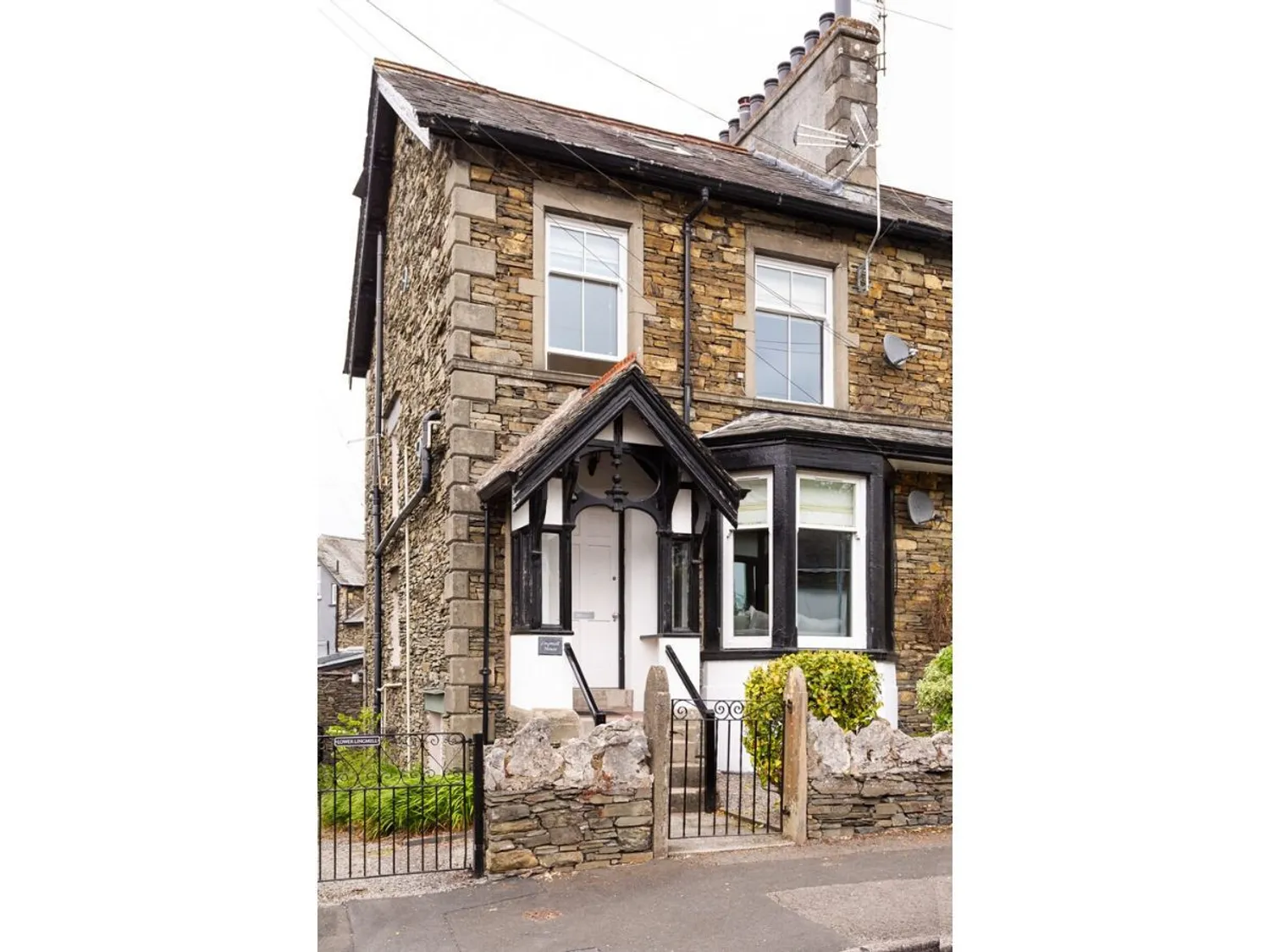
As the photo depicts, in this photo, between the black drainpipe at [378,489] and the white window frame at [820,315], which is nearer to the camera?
the white window frame at [820,315]

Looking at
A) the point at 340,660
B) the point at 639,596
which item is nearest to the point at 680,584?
the point at 639,596

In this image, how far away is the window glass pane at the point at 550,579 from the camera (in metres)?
10.5

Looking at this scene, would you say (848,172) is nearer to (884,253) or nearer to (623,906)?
(884,253)

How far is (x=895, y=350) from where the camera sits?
13062 millimetres

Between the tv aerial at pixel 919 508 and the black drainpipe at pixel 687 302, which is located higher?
the black drainpipe at pixel 687 302

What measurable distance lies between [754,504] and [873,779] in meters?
3.97

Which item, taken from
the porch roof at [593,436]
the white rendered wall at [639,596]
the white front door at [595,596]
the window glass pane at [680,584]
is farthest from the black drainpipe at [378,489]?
the window glass pane at [680,584]

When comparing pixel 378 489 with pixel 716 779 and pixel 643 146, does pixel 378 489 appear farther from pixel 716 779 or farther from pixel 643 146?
pixel 716 779

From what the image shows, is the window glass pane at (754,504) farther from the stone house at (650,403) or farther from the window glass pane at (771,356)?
the window glass pane at (771,356)

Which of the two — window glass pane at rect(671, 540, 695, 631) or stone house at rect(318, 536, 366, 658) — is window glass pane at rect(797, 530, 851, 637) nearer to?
window glass pane at rect(671, 540, 695, 631)

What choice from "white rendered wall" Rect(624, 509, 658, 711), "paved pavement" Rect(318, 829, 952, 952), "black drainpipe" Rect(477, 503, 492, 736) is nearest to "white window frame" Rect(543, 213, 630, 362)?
"white rendered wall" Rect(624, 509, 658, 711)

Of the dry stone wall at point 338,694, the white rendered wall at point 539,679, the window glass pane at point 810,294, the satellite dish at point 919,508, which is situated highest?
the window glass pane at point 810,294

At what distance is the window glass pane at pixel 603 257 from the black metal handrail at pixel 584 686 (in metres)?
4.17

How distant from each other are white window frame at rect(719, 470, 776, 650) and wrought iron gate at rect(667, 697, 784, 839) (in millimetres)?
1820
